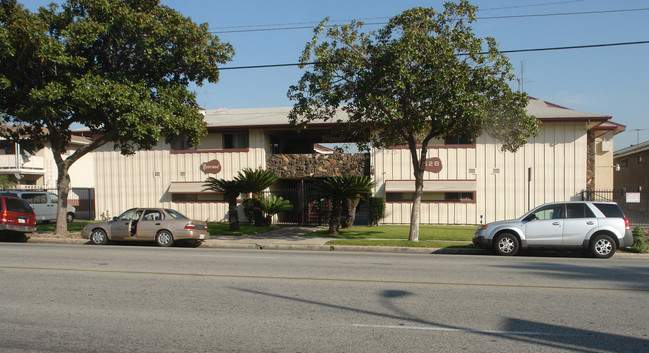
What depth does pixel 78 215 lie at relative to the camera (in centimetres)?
3331

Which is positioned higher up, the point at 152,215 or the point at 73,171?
the point at 73,171

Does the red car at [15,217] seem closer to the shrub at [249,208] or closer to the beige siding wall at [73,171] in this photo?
the shrub at [249,208]

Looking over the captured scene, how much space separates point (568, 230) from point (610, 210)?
139cm

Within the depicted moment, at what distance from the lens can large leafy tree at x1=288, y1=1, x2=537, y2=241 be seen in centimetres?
1477

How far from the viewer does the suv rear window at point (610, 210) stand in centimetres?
1416

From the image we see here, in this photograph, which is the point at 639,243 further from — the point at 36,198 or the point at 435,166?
the point at 36,198

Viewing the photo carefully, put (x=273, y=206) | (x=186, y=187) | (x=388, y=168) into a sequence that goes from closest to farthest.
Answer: (x=273, y=206)
(x=388, y=168)
(x=186, y=187)

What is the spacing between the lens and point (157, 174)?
28.2 m

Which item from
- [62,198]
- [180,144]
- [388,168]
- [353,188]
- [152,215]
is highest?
[180,144]

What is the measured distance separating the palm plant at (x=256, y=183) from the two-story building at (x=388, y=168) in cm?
252

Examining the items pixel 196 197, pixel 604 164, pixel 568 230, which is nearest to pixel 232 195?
pixel 196 197

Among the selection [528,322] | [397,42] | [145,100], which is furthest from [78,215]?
[528,322]

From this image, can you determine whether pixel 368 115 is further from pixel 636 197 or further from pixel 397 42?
pixel 636 197

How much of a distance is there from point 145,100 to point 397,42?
9.30 meters
